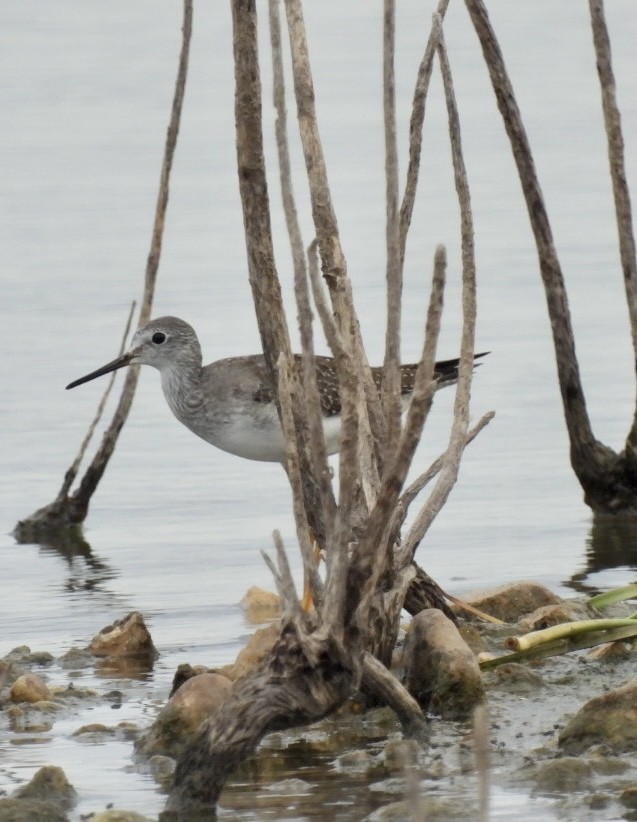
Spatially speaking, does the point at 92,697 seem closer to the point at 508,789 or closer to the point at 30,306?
the point at 508,789

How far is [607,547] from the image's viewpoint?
29.7ft

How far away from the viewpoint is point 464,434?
620 centimetres

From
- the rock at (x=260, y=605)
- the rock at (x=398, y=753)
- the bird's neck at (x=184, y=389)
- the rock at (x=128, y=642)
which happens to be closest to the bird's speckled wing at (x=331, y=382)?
the bird's neck at (x=184, y=389)

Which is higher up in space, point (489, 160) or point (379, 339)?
point (489, 160)

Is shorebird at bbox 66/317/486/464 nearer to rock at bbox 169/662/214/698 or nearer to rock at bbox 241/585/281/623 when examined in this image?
rock at bbox 241/585/281/623

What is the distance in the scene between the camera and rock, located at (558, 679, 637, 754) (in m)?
5.49

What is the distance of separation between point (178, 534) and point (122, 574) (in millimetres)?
744

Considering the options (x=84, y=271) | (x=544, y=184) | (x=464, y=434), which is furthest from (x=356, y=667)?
(x=544, y=184)

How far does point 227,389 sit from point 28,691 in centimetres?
367

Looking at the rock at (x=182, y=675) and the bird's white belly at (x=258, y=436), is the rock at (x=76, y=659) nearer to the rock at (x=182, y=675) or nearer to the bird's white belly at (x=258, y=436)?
the rock at (x=182, y=675)

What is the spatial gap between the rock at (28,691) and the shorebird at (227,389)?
3.02m

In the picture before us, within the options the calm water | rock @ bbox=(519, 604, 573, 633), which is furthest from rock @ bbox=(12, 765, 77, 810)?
rock @ bbox=(519, 604, 573, 633)

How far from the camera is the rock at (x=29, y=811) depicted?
4984 mm

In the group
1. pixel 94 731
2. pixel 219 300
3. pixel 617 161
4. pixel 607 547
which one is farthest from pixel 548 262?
pixel 219 300
